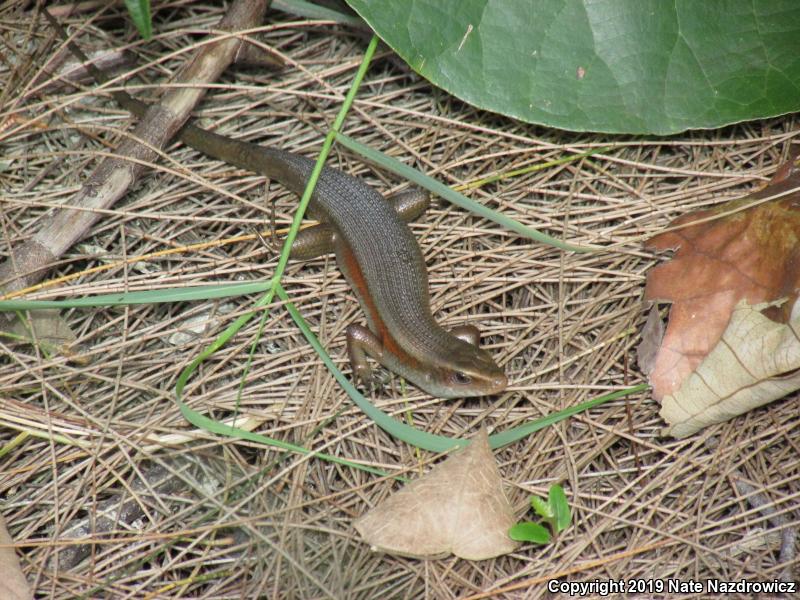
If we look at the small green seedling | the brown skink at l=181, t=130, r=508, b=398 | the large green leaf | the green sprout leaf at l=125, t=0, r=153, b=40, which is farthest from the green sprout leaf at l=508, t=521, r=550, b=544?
the green sprout leaf at l=125, t=0, r=153, b=40

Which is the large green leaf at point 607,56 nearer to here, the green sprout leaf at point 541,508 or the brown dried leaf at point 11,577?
the green sprout leaf at point 541,508

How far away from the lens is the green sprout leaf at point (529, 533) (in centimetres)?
274

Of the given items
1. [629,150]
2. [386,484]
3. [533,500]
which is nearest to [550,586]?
[533,500]

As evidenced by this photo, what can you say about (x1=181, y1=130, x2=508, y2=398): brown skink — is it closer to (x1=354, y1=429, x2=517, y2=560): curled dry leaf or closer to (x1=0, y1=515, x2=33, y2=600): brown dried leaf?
(x1=354, y1=429, x2=517, y2=560): curled dry leaf

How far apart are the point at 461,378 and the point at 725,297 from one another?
1.16 m

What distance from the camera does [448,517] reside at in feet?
9.13

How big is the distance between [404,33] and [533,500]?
2.10 meters

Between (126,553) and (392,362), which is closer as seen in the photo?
(126,553)

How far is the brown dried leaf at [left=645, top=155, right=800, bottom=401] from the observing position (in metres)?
2.94

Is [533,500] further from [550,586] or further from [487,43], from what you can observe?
[487,43]

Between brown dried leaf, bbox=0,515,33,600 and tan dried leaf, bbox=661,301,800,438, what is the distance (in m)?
2.62

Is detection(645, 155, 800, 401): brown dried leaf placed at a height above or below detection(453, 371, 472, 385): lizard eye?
above

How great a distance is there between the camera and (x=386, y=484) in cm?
305

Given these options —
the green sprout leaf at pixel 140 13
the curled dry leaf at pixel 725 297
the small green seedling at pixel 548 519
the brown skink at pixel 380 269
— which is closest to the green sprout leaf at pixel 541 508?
the small green seedling at pixel 548 519
